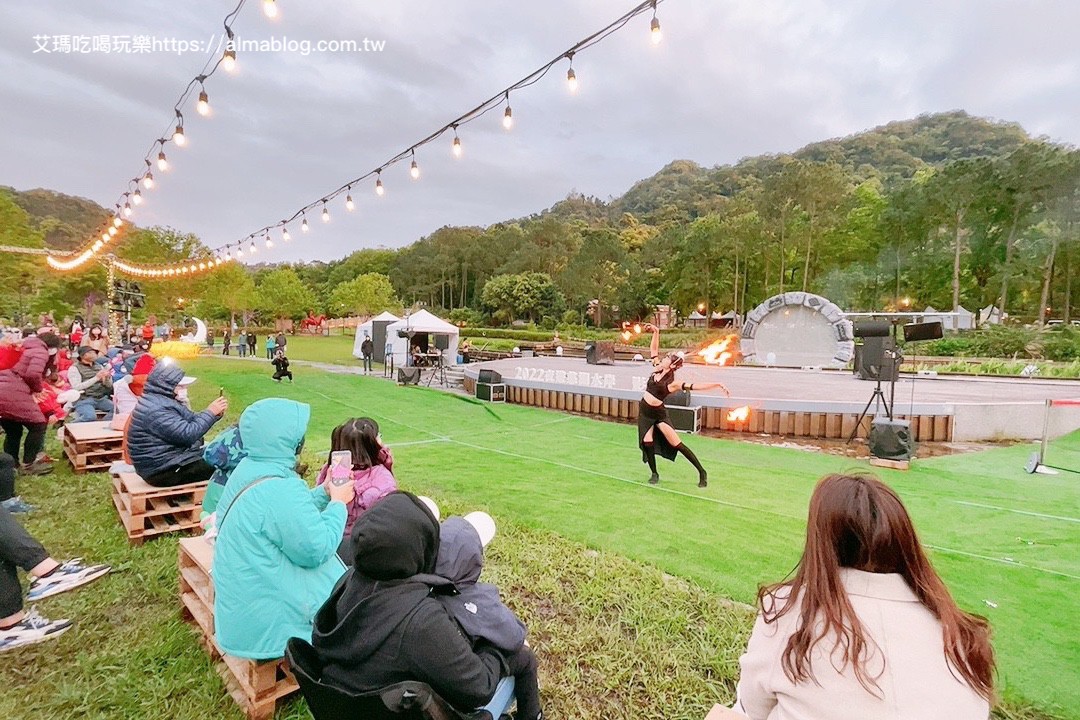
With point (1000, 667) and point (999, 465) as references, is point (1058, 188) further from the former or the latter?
point (1000, 667)

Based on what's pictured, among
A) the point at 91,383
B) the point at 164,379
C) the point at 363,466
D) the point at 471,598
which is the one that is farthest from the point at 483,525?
the point at 91,383

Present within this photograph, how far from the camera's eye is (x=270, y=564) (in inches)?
82.8

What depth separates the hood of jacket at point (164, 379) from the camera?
4.13 meters

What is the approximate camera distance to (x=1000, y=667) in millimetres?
2615

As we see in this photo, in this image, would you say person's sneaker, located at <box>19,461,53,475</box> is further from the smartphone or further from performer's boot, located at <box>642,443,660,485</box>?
performer's boot, located at <box>642,443,660,485</box>

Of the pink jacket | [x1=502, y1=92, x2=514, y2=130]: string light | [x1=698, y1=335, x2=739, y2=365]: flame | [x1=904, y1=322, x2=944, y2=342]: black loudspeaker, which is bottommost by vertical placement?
the pink jacket

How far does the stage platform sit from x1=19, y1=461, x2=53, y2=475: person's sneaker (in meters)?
8.95

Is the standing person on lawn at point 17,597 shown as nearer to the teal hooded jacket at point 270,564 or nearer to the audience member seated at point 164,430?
the audience member seated at point 164,430

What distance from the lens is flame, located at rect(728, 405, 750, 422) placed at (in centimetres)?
988

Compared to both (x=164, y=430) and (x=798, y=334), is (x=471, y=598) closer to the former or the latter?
(x=164, y=430)

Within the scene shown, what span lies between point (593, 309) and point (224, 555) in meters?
44.1

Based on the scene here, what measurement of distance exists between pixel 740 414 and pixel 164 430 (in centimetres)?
900

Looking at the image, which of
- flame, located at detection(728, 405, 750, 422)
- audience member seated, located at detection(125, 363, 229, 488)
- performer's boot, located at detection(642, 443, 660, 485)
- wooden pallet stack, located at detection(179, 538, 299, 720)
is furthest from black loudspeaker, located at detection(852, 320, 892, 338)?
audience member seated, located at detection(125, 363, 229, 488)

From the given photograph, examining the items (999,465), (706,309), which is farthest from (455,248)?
(999,465)
